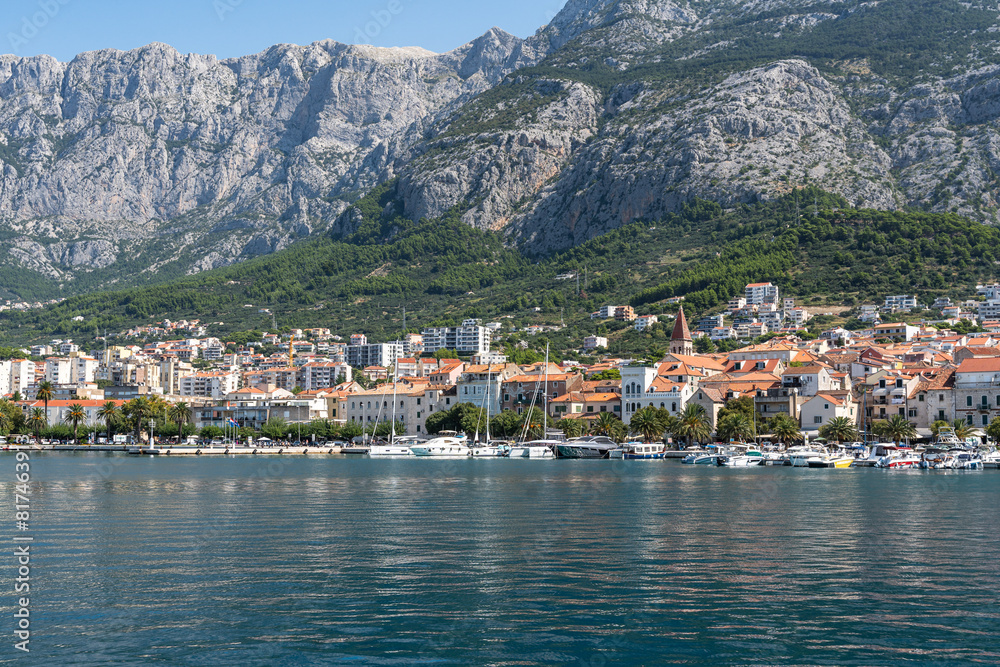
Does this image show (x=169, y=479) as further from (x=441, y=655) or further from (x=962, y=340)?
(x=962, y=340)

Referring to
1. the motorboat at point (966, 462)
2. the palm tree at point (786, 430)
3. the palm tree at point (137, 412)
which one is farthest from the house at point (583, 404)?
the palm tree at point (137, 412)

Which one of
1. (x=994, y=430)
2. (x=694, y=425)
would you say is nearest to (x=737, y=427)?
(x=694, y=425)

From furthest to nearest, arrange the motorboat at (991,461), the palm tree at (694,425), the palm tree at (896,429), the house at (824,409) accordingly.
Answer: the house at (824,409)
the palm tree at (694,425)
the palm tree at (896,429)
the motorboat at (991,461)

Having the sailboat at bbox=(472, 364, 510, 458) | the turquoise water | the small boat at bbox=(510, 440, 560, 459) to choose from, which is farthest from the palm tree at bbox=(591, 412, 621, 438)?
the turquoise water

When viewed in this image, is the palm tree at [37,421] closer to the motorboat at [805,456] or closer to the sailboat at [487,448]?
the sailboat at [487,448]

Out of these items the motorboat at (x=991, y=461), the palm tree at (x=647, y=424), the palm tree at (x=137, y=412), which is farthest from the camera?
the palm tree at (x=137, y=412)

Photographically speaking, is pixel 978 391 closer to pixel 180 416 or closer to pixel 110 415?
pixel 180 416

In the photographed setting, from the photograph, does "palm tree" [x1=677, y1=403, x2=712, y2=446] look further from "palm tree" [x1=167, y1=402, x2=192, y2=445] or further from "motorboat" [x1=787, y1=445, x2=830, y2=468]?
"palm tree" [x1=167, y1=402, x2=192, y2=445]
